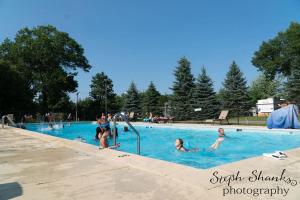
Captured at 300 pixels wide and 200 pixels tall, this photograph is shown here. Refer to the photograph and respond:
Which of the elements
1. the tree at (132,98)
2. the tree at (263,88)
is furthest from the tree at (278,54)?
the tree at (132,98)

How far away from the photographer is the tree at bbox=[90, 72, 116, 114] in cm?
3630

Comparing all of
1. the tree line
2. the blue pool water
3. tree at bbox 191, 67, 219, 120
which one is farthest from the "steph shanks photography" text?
the tree line

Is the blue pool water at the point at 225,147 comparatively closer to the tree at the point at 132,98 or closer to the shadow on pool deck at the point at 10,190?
the shadow on pool deck at the point at 10,190

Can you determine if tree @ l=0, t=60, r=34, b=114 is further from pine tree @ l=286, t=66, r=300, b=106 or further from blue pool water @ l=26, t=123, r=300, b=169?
pine tree @ l=286, t=66, r=300, b=106

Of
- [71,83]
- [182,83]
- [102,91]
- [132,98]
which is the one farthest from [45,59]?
[182,83]

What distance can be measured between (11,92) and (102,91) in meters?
12.4

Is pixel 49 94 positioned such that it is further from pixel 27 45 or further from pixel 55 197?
pixel 55 197

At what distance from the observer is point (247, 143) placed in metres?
11.7

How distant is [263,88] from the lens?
169ft

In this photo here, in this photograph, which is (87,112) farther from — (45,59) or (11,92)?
(11,92)

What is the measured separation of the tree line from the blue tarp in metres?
12.9

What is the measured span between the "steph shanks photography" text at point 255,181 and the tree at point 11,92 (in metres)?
27.3

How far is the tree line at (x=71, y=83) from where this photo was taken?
92.0 feet

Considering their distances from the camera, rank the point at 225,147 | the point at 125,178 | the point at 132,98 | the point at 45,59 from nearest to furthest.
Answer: the point at 125,178 < the point at 225,147 < the point at 45,59 < the point at 132,98
